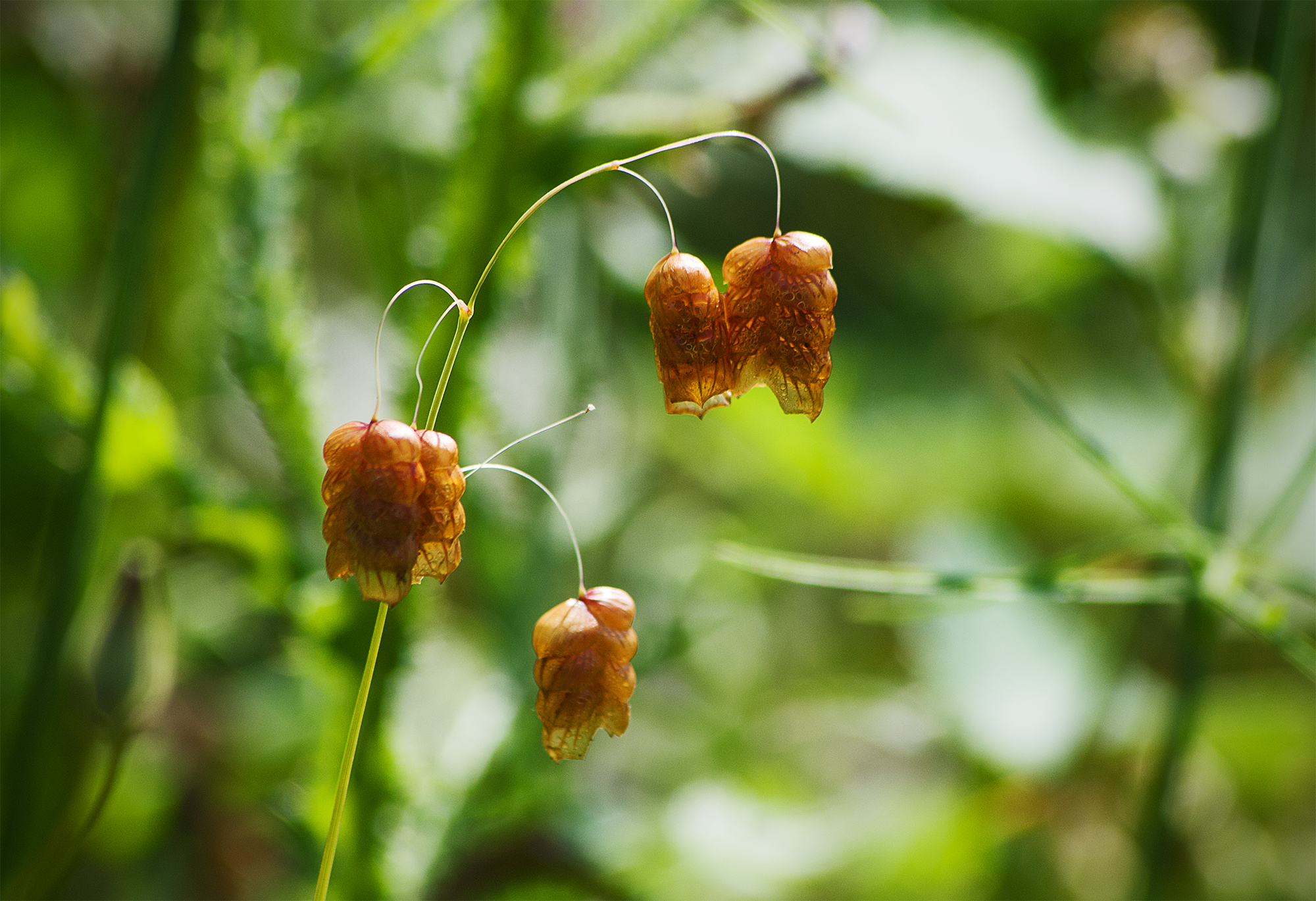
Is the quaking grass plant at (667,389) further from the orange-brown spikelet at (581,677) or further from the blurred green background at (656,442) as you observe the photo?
the blurred green background at (656,442)

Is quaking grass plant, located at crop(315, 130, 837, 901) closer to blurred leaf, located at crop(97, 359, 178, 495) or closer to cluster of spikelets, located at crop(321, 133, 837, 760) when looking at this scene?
cluster of spikelets, located at crop(321, 133, 837, 760)

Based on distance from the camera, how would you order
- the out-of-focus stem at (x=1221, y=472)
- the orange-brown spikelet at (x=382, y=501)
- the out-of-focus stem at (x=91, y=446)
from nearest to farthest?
the orange-brown spikelet at (x=382, y=501) → the out-of-focus stem at (x=91, y=446) → the out-of-focus stem at (x=1221, y=472)

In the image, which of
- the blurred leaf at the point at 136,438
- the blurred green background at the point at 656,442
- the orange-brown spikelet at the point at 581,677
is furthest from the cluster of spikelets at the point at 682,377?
the blurred leaf at the point at 136,438

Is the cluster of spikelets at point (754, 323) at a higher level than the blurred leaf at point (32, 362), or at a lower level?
lower

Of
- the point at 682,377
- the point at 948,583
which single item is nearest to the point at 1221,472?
the point at 948,583

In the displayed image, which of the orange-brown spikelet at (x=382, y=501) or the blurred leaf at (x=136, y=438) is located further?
the blurred leaf at (x=136, y=438)

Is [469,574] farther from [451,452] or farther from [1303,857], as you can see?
[1303,857]

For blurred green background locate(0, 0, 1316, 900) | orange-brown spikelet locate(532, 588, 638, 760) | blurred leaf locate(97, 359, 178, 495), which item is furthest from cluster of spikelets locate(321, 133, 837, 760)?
blurred leaf locate(97, 359, 178, 495)

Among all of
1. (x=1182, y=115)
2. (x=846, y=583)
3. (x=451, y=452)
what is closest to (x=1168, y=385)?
(x=1182, y=115)
